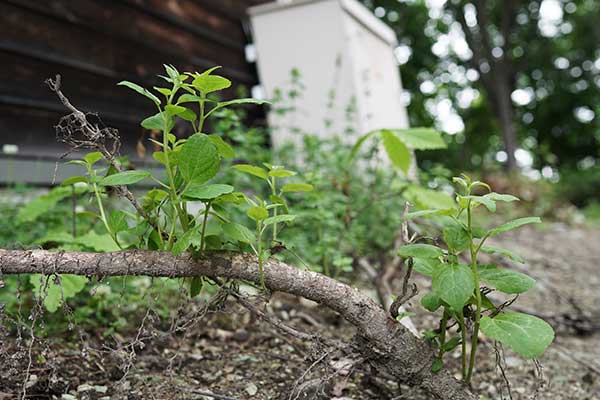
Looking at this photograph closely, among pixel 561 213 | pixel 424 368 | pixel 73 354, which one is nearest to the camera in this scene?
pixel 424 368

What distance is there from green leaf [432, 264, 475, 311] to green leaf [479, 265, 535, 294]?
7cm

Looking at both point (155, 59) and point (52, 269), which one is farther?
point (155, 59)

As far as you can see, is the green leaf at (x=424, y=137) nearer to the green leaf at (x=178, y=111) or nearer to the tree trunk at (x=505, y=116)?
the green leaf at (x=178, y=111)

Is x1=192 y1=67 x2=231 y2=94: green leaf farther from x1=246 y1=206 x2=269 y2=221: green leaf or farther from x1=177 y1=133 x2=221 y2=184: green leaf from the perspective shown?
x1=246 y1=206 x2=269 y2=221: green leaf

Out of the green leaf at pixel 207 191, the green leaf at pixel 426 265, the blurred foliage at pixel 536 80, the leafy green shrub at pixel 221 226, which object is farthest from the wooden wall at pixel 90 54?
the blurred foliage at pixel 536 80

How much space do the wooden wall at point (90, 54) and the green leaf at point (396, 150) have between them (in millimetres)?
1489

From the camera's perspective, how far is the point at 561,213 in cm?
612

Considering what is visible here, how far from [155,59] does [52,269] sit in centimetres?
237

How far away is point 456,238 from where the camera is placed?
105cm

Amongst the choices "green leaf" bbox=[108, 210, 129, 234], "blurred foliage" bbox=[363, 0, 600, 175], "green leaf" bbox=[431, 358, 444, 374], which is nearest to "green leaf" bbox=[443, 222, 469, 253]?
"green leaf" bbox=[431, 358, 444, 374]

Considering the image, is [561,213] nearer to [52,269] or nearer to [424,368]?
[424,368]

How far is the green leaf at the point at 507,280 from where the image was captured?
3.32ft

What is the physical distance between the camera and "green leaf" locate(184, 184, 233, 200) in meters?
0.95

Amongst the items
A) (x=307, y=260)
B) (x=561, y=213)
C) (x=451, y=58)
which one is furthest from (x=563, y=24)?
(x=307, y=260)
